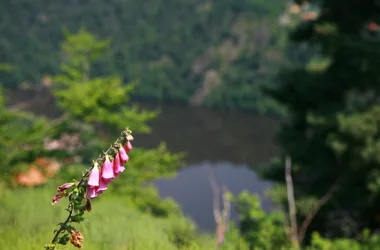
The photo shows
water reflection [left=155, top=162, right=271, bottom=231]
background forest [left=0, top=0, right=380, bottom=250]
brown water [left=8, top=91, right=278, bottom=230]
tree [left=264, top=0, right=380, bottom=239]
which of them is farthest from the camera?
brown water [left=8, top=91, right=278, bottom=230]

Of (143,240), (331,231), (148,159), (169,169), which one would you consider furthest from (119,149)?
(169,169)

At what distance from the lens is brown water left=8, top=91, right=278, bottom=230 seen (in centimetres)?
3212

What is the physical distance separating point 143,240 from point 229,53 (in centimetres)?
8654

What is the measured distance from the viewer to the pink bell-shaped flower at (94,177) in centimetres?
234

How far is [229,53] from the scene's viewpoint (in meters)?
88.4

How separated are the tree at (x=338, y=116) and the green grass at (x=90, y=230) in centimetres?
485

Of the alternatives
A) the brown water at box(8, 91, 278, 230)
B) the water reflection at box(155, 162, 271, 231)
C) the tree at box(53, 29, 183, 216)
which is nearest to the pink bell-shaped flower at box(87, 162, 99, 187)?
the tree at box(53, 29, 183, 216)

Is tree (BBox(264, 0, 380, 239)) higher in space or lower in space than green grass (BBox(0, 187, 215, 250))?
higher

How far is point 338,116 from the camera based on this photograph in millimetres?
8570

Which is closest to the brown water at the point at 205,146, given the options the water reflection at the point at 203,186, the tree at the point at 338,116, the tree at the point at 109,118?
the water reflection at the point at 203,186

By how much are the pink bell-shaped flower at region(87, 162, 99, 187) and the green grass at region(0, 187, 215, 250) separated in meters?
0.70

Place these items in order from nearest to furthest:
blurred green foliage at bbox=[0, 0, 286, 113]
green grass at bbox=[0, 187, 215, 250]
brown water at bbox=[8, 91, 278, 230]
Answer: green grass at bbox=[0, 187, 215, 250] → brown water at bbox=[8, 91, 278, 230] → blurred green foliage at bbox=[0, 0, 286, 113]

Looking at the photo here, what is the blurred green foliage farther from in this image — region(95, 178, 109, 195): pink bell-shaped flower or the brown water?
region(95, 178, 109, 195): pink bell-shaped flower

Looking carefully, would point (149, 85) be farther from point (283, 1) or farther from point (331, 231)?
point (331, 231)
